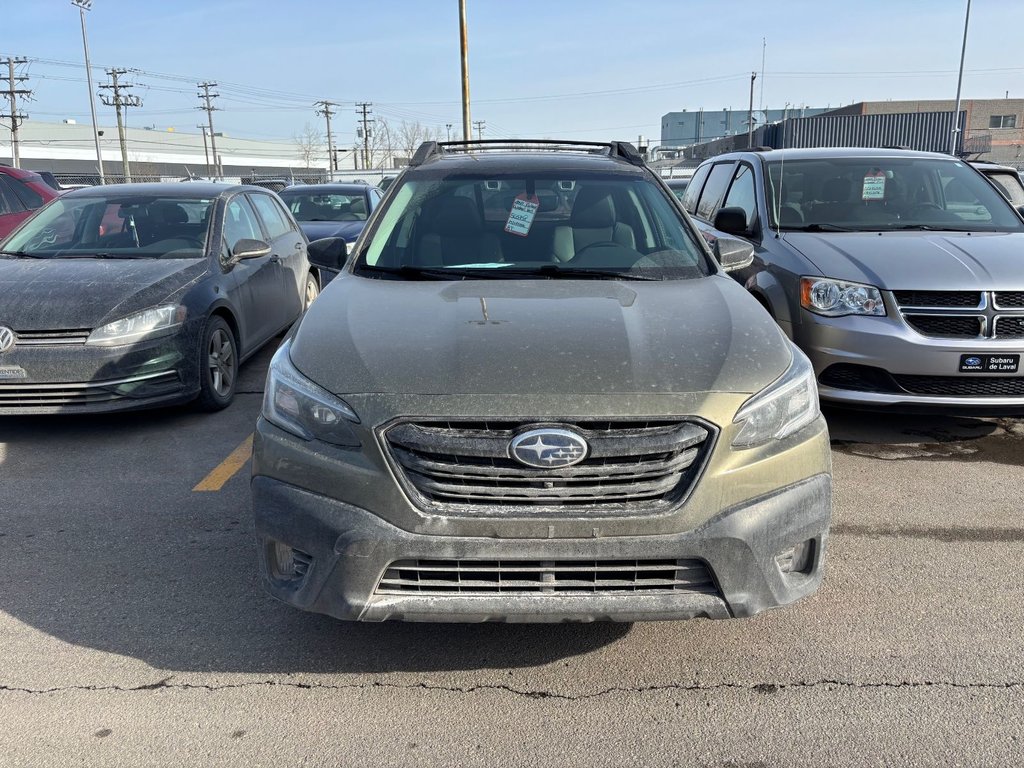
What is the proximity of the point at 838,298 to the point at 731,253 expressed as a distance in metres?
1.25

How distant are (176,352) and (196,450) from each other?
0.72 metres

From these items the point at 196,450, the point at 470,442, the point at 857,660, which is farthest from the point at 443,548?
the point at 196,450

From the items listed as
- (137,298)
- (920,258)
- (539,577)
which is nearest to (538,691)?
(539,577)

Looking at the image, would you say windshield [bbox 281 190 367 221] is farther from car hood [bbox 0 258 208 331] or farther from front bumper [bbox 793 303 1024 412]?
front bumper [bbox 793 303 1024 412]

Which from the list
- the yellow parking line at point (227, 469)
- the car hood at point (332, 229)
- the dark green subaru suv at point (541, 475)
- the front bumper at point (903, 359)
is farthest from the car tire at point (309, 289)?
the dark green subaru suv at point (541, 475)

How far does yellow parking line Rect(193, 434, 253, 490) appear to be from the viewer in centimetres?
469

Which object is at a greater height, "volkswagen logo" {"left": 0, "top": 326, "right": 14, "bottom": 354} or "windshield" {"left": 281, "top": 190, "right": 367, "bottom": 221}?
"windshield" {"left": 281, "top": 190, "right": 367, "bottom": 221}

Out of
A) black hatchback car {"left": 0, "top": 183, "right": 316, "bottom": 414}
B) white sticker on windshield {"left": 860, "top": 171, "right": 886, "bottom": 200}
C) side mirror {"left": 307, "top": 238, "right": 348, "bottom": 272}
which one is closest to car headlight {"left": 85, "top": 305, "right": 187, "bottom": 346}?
black hatchback car {"left": 0, "top": 183, "right": 316, "bottom": 414}

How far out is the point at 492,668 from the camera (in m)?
2.96

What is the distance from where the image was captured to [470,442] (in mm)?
2523

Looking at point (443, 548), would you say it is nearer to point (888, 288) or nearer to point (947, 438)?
point (888, 288)

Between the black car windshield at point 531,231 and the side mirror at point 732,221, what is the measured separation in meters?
2.07

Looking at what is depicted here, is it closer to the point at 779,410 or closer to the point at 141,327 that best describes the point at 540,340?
the point at 779,410

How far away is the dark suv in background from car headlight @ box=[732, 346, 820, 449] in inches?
90.4
